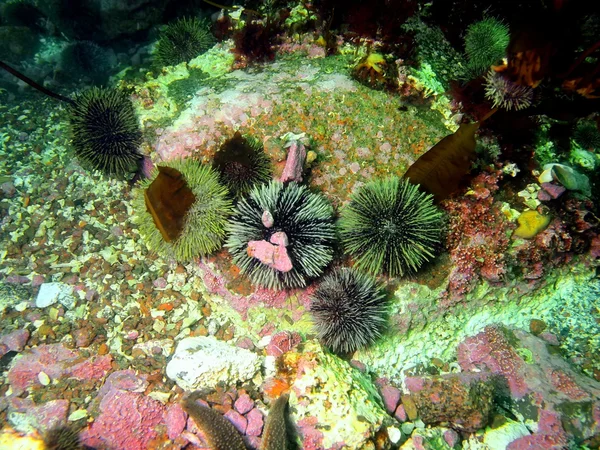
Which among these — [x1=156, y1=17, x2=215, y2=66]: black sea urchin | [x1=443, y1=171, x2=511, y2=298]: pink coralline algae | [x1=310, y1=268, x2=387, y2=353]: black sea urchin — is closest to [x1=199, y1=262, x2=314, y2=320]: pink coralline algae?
[x1=310, y1=268, x2=387, y2=353]: black sea urchin

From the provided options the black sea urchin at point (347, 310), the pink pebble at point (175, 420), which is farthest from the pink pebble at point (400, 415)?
the pink pebble at point (175, 420)

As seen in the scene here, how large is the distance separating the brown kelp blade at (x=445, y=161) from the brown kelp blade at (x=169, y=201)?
2.64 m

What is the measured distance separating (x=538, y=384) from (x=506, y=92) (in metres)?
3.63

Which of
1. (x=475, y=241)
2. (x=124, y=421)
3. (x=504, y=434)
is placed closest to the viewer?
(x=124, y=421)

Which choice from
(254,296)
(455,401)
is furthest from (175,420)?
(455,401)

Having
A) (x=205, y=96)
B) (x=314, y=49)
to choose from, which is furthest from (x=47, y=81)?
(x=314, y=49)

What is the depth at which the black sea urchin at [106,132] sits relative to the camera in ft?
16.4

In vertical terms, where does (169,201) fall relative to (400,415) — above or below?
above

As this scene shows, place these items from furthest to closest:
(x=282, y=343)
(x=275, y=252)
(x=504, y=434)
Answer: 1. (x=282, y=343)
2. (x=504, y=434)
3. (x=275, y=252)

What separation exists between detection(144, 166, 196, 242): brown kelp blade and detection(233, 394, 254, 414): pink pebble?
6.51 ft

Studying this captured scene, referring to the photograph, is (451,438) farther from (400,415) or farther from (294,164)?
(294,164)

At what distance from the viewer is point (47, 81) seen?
8.03 meters

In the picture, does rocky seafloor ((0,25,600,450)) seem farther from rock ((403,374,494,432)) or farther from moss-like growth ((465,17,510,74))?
moss-like growth ((465,17,510,74))

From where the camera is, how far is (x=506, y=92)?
4695 millimetres
